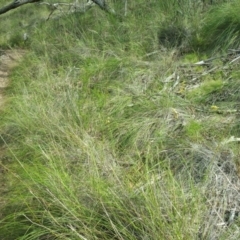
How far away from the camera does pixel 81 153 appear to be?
3129 mm

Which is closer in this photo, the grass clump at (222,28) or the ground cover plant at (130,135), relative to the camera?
the ground cover plant at (130,135)

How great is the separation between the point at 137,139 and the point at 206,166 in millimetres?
761

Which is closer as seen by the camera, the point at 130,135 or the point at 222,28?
the point at 130,135

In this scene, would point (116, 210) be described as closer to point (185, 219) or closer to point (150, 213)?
point (150, 213)

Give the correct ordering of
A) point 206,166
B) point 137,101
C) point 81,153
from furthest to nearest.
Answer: point 137,101, point 81,153, point 206,166

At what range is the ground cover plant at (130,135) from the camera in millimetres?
2303

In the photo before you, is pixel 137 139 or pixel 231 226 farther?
pixel 137 139

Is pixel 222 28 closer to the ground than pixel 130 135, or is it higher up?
closer to the ground

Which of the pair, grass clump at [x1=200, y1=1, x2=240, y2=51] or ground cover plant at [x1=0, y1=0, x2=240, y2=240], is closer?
ground cover plant at [x1=0, y1=0, x2=240, y2=240]

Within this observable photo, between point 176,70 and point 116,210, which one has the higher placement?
point 116,210

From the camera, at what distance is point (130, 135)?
3451 millimetres

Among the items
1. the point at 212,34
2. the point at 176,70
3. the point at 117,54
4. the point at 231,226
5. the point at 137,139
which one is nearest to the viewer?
the point at 231,226

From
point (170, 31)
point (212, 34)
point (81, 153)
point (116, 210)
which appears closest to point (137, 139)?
point (81, 153)

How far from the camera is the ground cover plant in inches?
90.7
